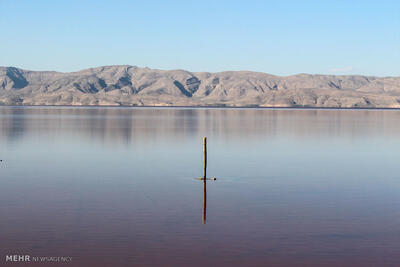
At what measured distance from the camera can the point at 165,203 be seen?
30.5 m

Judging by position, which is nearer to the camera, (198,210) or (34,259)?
(34,259)

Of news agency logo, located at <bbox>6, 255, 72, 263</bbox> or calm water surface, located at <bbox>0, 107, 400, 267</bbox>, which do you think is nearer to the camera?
news agency logo, located at <bbox>6, 255, 72, 263</bbox>

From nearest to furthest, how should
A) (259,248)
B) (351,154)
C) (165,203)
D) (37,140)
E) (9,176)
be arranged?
(259,248) → (165,203) → (9,176) → (351,154) → (37,140)

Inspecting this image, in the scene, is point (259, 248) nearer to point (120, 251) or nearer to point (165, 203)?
point (120, 251)

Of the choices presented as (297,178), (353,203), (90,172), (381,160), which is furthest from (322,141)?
(353,203)

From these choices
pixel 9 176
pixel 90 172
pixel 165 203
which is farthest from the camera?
pixel 90 172

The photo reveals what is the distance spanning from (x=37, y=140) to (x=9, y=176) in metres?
38.0

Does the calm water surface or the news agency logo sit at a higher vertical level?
the calm water surface

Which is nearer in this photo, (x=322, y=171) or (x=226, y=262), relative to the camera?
(x=226, y=262)

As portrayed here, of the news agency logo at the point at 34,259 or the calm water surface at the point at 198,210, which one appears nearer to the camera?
the news agency logo at the point at 34,259

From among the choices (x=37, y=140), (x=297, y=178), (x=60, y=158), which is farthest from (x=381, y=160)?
(x=37, y=140)

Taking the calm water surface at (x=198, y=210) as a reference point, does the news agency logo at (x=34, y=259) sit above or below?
below

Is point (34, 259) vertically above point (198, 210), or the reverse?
point (198, 210)

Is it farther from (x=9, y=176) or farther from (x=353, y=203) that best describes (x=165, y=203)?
(x=9, y=176)
